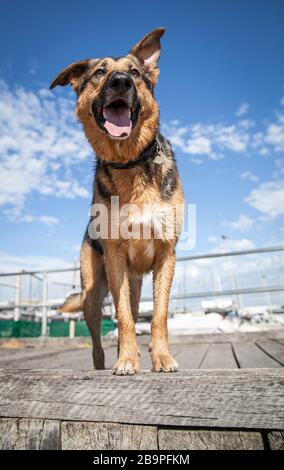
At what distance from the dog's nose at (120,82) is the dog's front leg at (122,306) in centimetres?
127

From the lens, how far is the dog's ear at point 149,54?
323cm

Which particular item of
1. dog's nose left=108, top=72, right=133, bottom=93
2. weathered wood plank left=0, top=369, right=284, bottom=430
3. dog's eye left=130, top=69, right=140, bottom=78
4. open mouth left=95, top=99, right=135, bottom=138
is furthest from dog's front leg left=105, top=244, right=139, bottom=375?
dog's eye left=130, top=69, right=140, bottom=78

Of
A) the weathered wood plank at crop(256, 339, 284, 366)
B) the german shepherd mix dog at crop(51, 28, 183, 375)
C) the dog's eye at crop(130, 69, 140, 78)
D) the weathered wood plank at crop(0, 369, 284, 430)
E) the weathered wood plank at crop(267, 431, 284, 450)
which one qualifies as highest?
the dog's eye at crop(130, 69, 140, 78)

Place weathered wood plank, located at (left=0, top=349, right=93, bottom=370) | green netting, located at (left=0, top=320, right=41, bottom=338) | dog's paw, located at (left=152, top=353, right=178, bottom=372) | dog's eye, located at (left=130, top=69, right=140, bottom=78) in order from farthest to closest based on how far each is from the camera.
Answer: green netting, located at (left=0, top=320, right=41, bottom=338), weathered wood plank, located at (left=0, top=349, right=93, bottom=370), dog's eye, located at (left=130, top=69, right=140, bottom=78), dog's paw, located at (left=152, top=353, right=178, bottom=372)

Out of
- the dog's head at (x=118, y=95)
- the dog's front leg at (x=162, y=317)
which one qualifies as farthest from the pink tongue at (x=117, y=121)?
the dog's front leg at (x=162, y=317)

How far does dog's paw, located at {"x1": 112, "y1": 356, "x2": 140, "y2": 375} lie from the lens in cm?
182

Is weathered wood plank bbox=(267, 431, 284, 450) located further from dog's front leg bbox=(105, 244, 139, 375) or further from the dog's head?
the dog's head

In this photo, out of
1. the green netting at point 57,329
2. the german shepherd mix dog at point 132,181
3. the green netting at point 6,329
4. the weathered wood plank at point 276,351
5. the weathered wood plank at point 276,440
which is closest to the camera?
the weathered wood plank at point 276,440

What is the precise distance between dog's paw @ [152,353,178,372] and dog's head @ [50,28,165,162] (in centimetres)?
160

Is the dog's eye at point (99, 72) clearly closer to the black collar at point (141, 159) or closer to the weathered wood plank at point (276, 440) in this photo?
the black collar at point (141, 159)

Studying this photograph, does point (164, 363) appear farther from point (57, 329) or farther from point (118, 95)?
point (57, 329)
